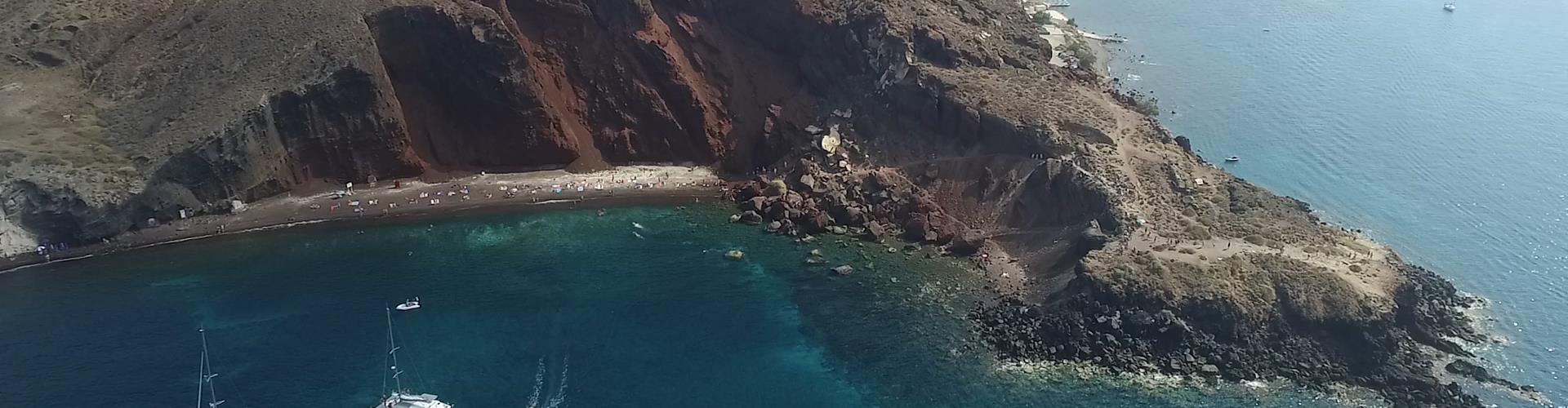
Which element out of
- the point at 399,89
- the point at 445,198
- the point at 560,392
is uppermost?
the point at 399,89

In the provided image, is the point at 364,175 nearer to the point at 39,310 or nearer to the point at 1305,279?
the point at 39,310

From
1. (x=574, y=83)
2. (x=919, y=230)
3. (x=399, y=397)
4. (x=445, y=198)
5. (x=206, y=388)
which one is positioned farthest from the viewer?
(x=574, y=83)

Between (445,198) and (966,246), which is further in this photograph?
(445,198)

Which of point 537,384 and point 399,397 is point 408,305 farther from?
point 399,397

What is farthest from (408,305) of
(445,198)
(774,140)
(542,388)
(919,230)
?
(919,230)

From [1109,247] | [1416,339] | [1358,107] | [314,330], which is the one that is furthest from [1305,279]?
[314,330]

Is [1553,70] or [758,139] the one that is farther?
[1553,70]
